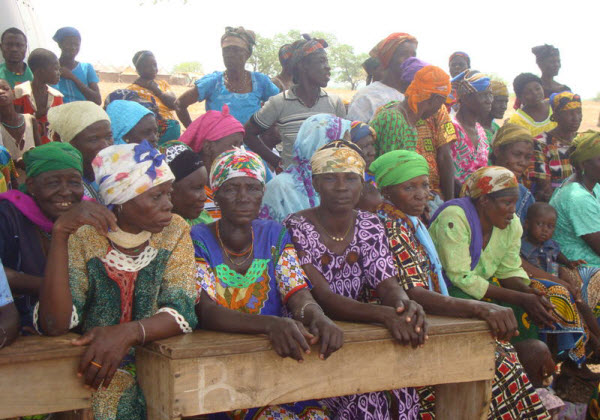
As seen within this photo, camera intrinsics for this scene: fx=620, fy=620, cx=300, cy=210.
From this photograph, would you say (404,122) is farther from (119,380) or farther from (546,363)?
(119,380)

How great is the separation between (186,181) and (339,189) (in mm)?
899

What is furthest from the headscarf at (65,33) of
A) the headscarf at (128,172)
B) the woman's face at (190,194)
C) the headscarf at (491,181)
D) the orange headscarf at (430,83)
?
the headscarf at (491,181)

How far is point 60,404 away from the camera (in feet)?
7.93

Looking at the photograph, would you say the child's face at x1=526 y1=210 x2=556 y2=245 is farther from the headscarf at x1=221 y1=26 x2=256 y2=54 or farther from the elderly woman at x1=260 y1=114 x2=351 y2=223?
the headscarf at x1=221 y1=26 x2=256 y2=54

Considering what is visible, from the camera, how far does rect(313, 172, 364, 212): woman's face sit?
3606mm

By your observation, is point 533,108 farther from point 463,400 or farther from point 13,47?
point 13,47

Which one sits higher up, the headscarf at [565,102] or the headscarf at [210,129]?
the headscarf at [210,129]

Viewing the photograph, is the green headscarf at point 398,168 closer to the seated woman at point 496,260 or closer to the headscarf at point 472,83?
the seated woman at point 496,260

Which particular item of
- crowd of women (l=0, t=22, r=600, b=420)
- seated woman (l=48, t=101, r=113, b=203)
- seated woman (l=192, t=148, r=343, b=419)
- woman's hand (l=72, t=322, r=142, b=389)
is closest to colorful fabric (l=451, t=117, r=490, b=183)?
crowd of women (l=0, t=22, r=600, b=420)

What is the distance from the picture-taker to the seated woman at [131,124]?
446 centimetres

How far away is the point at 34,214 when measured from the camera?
307 centimetres

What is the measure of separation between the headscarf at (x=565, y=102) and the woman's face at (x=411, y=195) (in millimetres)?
3023

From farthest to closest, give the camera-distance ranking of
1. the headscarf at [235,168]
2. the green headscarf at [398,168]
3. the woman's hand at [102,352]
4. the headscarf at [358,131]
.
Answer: the headscarf at [358,131]
the green headscarf at [398,168]
the headscarf at [235,168]
the woman's hand at [102,352]

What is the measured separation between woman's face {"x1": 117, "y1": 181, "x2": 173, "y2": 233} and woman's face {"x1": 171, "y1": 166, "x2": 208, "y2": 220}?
2.40 feet
